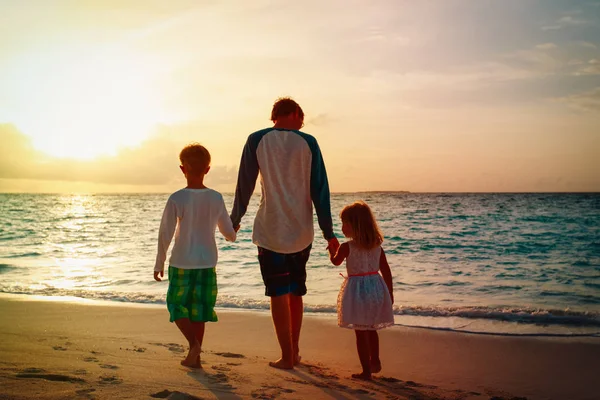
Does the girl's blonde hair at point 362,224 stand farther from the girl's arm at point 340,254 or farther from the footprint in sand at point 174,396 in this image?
the footprint in sand at point 174,396

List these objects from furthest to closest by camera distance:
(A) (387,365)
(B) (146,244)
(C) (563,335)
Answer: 1. (B) (146,244)
2. (C) (563,335)
3. (A) (387,365)

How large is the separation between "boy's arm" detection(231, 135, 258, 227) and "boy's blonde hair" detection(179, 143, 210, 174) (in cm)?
29

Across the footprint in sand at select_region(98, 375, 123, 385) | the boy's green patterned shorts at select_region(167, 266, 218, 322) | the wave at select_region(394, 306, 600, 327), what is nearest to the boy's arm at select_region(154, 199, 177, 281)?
the boy's green patterned shorts at select_region(167, 266, 218, 322)

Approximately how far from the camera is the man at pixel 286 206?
151 inches

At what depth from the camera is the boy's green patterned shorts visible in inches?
146

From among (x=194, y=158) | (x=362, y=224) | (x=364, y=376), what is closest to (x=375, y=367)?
(x=364, y=376)

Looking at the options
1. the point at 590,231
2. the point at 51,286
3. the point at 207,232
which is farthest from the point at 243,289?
the point at 590,231

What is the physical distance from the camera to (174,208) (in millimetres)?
3729

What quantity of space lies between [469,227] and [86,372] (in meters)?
22.7

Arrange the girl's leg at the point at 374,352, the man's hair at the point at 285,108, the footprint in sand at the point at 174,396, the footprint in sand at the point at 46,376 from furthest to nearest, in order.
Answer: the man's hair at the point at 285,108 < the girl's leg at the point at 374,352 < the footprint in sand at the point at 46,376 < the footprint in sand at the point at 174,396

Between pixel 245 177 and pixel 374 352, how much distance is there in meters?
1.56

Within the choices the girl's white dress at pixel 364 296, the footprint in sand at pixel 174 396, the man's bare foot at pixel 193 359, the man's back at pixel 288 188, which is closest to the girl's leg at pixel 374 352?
the girl's white dress at pixel 364 296

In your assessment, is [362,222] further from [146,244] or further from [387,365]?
[146,244]

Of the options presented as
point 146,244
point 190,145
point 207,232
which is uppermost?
point 190,145
